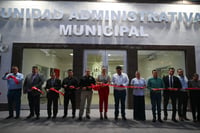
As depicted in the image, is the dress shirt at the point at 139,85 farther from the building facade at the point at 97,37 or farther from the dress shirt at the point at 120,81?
the building facade at the point at 97,37

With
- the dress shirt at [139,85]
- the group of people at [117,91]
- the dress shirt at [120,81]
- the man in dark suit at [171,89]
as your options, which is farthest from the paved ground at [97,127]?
the dress shirt at [120,81]

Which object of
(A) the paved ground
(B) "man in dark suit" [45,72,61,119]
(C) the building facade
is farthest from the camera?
(C) the building facade

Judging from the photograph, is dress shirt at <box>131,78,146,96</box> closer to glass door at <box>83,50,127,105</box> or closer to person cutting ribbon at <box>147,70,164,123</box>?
person cutting ribbon at <box>147,70,164,123</box>

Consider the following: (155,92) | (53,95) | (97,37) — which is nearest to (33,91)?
(53,95)

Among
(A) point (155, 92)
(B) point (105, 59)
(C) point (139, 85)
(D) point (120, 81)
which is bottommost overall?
(A) point (155, 92)

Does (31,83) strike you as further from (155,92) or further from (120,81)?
(155,92)

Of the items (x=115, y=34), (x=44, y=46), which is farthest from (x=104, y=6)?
(x=44, y=46)

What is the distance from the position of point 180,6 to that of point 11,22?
28.0 ft

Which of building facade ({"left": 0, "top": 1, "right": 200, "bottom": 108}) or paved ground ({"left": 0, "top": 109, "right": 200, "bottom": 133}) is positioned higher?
building facade ({"left": 0, "top": 1, "right": 200, "bottom": 108})

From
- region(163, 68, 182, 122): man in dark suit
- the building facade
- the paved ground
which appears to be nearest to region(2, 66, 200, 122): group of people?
region(163, 68, 182, 122): man in dark suit

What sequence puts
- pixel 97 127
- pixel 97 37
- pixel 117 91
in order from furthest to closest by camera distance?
pixel 97 37
pixel 117 91
pixel 97 127

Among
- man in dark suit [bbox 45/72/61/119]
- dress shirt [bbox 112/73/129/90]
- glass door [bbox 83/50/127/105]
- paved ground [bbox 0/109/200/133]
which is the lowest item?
paved ground [bbox 0/109/200/133]

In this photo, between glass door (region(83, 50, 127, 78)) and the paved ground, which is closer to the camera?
the paved ground

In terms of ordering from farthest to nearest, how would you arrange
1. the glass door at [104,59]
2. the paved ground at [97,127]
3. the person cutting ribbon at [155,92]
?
the glass door at [104,59] < the person cutting ribbon at [155,92] < the paved ground at [97,127]
